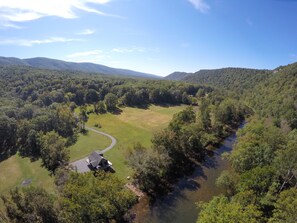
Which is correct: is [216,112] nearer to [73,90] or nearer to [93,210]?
[93,210]

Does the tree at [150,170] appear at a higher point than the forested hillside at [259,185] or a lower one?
lower

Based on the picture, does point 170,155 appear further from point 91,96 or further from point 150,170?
point 91,96

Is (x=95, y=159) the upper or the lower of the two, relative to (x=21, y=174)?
upper

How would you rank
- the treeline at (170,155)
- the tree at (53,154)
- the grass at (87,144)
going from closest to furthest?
1. the treeline at (170,155)
2. the tree at (53,154)
3. the grass at (87,144)

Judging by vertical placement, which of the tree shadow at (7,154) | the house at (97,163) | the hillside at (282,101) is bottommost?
the tree shadow at (7,154)

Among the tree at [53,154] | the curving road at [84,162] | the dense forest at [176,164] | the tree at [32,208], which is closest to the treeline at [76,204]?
the tree at [32,208]

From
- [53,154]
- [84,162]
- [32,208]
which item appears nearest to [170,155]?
[84,162]

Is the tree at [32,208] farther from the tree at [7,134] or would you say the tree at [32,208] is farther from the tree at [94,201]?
the tree at [7,134]
